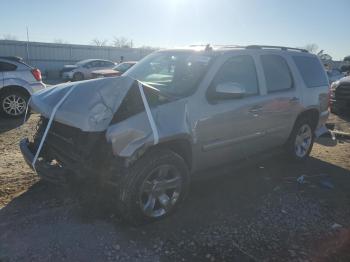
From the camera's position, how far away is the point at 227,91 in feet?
13.6

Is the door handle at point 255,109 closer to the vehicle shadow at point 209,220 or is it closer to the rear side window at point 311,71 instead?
the vehicle shadow at point 209,220

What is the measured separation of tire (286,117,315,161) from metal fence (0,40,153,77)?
1022 inches

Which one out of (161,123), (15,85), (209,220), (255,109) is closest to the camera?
(161,123)

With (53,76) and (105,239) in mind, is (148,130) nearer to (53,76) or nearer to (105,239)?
(105,239)

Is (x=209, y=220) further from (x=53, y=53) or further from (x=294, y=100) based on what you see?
(x=53, y=53)

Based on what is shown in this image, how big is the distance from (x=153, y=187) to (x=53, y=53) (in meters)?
32.5

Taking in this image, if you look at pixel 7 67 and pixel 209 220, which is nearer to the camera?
pixel 209 220

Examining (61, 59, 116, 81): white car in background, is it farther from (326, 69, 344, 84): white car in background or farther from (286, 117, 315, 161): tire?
(286, 117, 315, 161): tire

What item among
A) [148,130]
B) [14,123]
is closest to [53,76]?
[14,123]

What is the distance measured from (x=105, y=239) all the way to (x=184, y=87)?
6.18 feet

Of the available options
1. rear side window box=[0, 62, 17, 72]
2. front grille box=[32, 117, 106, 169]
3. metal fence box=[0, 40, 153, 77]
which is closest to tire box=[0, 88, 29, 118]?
rear side window box=[0, 62, 17, 72]

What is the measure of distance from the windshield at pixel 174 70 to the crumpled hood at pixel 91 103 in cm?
74

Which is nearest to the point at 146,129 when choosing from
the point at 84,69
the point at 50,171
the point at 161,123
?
the point at 161,123

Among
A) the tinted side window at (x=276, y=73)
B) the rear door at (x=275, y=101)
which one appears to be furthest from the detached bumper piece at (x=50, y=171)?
the tinted side window at (x=276, y=73)
